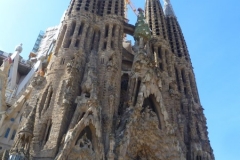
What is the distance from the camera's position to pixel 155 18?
31328 millimetres

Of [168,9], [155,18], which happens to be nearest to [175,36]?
[155,18]

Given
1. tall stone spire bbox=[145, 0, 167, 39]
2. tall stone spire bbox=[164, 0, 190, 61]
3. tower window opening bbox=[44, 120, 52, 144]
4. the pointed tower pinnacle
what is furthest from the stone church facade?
the pointed tower pinnacle

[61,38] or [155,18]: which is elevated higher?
[155,18]

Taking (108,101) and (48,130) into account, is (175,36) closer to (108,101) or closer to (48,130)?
(108,101)

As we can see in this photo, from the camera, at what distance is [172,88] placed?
78.1ft

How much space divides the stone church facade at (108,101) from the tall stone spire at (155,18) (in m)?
1.44

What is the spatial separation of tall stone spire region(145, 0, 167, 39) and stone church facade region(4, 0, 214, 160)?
144 cm

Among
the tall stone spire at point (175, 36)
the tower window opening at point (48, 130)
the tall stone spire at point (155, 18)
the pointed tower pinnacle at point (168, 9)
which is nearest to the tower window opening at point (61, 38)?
the tower window opening at point (48, 130)

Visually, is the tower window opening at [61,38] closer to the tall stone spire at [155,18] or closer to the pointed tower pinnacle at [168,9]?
the tall stone spire at [155,18]

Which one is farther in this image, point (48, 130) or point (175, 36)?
point (175, 36)

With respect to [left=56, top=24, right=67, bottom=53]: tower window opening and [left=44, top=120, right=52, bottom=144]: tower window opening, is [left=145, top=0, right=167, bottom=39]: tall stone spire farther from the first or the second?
[left=44, top=120, right=52, bottom=144]: tower window opening

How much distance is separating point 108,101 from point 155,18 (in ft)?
51.0

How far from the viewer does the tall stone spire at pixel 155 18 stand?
95.1 feet

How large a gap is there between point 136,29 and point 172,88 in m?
5.71
